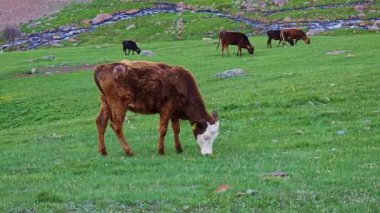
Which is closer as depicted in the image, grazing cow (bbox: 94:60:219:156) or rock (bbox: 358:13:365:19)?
grazing cow (bbox: 94:60:219:156)

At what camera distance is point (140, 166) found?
46.5ft

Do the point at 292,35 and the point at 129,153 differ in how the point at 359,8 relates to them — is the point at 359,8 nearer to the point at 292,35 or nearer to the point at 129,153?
the point at 292,35

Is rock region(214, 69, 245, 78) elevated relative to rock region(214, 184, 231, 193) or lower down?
lower down

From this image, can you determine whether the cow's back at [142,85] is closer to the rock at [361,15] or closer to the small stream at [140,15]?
the small stream at [140,15]

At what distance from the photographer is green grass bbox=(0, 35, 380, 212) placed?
1052cm

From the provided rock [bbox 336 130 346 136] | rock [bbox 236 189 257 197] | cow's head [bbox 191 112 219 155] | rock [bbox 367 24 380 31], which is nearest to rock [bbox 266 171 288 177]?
rock [bbox 236 189 257 197]

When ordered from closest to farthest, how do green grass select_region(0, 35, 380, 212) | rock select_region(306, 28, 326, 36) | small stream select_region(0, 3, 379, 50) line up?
green grass select_region(0, 35, 380, 212) → rock select_region(306, 28, 326, 36) → small stream select_region(0, 3, 379, 50)

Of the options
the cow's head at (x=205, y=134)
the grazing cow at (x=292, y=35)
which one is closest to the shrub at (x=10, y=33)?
the grazing cow at (x=292, y=35)

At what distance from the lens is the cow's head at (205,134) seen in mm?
15633

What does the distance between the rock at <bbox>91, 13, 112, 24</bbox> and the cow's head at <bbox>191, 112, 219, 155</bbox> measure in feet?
245

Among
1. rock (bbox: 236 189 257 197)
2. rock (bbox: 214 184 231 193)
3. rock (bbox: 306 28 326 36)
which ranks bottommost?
rock (bbox: 306 28 326 36)

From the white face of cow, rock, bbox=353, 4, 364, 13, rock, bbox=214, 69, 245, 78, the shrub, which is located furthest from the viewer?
the shrub

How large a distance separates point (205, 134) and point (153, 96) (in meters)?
1.76

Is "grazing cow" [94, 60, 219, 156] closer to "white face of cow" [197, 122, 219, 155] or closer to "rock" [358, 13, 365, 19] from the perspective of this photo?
"white face of cow" [197, 122, 219, 155]
